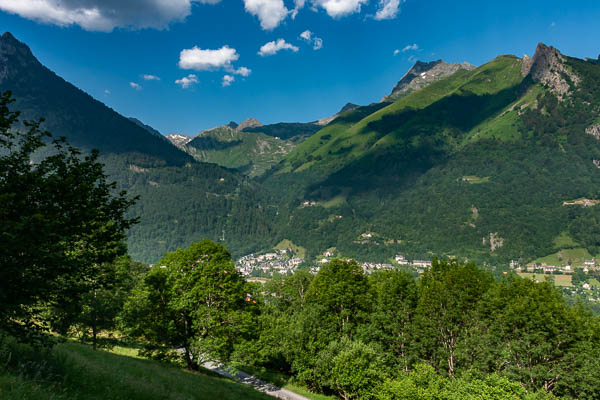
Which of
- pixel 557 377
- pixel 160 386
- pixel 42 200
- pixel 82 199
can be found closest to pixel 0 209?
pixel 42 200

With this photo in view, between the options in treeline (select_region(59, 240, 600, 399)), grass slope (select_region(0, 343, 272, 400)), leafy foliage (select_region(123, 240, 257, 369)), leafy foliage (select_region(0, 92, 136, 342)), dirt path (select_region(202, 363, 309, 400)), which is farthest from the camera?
dirt path (select_region(202, 363, 309, 400))

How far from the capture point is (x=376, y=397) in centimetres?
3441

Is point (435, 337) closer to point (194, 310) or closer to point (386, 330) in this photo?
point (386, 330)

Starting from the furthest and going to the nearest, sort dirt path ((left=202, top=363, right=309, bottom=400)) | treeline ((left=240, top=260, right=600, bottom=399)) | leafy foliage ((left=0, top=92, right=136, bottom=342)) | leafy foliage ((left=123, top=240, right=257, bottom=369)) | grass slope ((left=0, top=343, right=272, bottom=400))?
dirt path ((left=202, top=363, right=309, bottom=400)) < treeline ((left=240, top=260, right=600, bottom=399)) < leafy foliage ((left=123, top=240, right=257, bottom=369)) < leafy foliage ((left=0, top=92, right=136, bottom=342)) < grass slope ((left=0, top=343, right=272, bottom=400))

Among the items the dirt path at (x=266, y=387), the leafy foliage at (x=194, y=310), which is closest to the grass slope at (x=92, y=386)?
the leafy foliage at (x=194, y=310)

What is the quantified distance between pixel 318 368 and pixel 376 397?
7.87 m

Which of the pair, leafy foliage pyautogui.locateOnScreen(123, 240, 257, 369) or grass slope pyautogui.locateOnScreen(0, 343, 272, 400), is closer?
grass slope pyautogui.locateOnScreen(0, 343, 272, 400)

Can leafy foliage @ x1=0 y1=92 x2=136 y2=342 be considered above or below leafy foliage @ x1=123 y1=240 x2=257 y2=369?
above

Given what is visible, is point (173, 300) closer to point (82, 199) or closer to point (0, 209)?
point (82, 199)

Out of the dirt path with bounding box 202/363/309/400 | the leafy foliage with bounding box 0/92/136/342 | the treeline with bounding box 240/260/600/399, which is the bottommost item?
the dirt path with bounding box 202/363/309/400

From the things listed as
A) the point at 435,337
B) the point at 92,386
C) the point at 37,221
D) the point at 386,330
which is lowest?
the point at 386,330

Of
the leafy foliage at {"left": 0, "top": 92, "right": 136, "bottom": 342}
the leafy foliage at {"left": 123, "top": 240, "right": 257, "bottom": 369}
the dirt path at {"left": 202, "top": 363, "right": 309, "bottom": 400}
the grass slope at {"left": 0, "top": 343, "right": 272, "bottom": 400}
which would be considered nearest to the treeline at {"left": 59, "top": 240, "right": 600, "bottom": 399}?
the leafy foliage at {"left": 123, "top": 240, "right": 257, "bottom": 369}

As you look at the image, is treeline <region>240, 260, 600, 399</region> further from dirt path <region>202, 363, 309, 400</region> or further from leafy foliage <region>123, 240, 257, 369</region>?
leafy foliage <region>123, 240, 257, 369</region>

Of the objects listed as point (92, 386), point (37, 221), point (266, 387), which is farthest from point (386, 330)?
point (37, 221)
